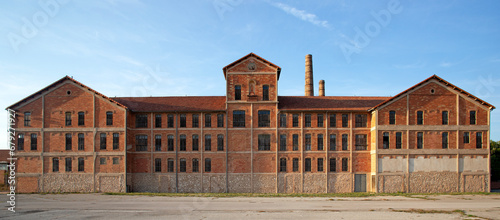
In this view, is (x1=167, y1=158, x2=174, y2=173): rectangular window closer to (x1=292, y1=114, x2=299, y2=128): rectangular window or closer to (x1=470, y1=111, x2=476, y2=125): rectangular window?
(x1=292, y1=114, x2=299, y2=128): rectangular window

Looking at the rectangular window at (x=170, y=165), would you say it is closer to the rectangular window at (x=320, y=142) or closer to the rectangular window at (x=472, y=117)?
the rectangular window at (x=320, y=142)

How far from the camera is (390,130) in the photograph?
36875 mm

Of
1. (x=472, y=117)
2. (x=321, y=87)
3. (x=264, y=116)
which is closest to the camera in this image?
(x=472, y=117)

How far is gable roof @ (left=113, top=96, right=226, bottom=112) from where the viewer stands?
38625mm

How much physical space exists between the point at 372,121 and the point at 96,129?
27.2m

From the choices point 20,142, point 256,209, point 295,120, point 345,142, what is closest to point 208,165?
point 295,120

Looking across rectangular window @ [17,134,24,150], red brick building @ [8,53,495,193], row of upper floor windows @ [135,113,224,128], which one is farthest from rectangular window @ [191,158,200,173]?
rectangular window @ [17,134,24,150]

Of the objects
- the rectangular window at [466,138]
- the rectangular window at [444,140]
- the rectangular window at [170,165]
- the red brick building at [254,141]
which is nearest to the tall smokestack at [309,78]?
the red brick building at [254,141]

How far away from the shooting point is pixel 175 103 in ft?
131

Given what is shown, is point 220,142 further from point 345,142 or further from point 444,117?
point 444,117

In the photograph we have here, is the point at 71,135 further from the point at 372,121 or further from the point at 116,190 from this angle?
the point at 372,121

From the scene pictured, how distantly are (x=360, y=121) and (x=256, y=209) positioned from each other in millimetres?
18313

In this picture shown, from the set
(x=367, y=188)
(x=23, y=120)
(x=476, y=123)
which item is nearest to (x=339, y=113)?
(x=367, y=188)

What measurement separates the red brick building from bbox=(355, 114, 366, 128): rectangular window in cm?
14
